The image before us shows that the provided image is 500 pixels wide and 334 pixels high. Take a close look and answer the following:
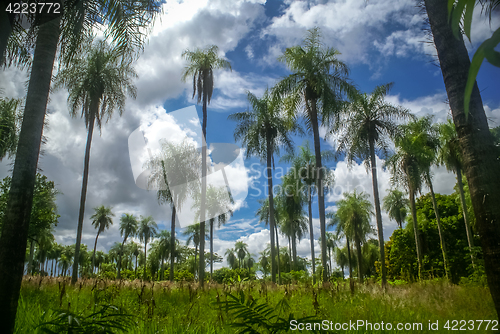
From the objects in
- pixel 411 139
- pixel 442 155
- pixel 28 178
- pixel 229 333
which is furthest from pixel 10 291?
pixel 442 155

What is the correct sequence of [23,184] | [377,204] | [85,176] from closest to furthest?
[23,184] → [85,176] → [377,204]

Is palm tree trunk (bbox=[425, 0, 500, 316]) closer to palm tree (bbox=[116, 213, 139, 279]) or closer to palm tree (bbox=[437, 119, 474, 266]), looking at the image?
palm tree (bbox=[437, 119, 474, 266])

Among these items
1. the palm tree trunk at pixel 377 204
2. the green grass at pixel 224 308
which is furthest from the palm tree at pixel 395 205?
the green grass at pixel 224 308

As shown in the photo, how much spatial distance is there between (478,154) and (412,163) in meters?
20.5

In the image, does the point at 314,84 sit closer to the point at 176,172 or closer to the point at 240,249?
the point at 176,172

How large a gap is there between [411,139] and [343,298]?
18.2 m

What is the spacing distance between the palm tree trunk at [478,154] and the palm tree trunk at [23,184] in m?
5.43

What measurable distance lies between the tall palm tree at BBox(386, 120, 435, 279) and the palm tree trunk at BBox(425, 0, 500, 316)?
718 inches

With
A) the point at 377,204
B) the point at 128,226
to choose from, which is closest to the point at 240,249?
the point at 128,226

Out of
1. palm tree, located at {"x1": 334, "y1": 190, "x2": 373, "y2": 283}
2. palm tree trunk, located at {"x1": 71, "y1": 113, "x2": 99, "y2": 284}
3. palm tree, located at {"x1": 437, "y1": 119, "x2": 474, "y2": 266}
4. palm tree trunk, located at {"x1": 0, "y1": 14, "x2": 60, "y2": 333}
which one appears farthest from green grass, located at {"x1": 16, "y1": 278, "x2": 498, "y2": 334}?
palm tree, located at {"x1": 334, "y1": 190, "x2": 373, "y2": 283}

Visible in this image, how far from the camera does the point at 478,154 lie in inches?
126

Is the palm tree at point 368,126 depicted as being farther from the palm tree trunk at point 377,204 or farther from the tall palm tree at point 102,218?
the tall palm tree at point 102,218

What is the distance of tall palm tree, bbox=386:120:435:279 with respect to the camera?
2069cm

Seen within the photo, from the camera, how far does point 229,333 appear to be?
3.52 meters
